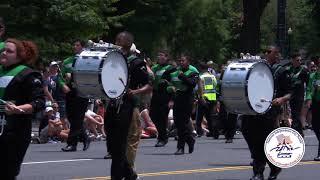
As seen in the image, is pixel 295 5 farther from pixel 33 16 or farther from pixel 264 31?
pixel 33 16

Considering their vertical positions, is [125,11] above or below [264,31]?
above

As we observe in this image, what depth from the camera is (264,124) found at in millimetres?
12719

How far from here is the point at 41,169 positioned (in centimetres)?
1448

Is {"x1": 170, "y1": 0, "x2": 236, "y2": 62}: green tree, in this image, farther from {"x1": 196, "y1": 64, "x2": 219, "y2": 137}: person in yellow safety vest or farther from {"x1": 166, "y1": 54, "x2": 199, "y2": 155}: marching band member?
{"x1": 166, "y1": 54, "x2": 199, "y2": 155}: marching band member

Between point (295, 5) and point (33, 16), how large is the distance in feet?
172

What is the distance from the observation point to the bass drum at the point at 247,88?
12391 mm

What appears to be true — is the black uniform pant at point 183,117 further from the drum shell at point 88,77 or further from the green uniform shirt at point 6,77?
the green uniform shirt at point 6,77

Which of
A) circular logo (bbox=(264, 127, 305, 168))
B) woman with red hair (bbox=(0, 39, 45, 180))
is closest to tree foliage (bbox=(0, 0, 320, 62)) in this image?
circular logo (bbox=(264, 127, 305, 168))

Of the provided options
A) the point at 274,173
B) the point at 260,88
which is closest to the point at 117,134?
the point at 260,88

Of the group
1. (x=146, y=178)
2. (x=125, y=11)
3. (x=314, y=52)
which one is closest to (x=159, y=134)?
(x=146, y=178)

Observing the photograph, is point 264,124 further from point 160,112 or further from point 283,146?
point 160,112

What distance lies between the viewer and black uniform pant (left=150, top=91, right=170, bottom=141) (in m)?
19.6

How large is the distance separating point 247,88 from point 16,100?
4.49 metres

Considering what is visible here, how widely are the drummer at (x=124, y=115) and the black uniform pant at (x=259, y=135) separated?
2.20m
